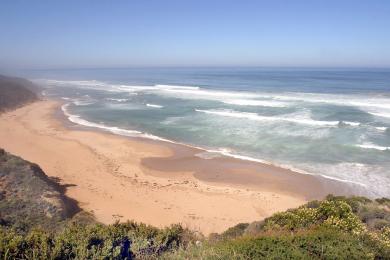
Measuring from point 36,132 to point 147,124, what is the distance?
10113 millimetres

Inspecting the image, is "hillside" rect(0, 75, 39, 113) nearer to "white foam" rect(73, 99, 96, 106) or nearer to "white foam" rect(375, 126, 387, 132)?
"white foam" rect(73, 99, 96, 106)

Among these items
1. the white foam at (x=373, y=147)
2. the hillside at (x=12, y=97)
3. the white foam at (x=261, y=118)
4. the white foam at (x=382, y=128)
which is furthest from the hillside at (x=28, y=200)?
the hillside at (x=12, y=97)

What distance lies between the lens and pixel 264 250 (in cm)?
739

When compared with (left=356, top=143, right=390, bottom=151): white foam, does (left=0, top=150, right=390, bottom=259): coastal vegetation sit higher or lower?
higher

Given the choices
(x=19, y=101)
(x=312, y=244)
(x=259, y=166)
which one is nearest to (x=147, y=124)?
(x=259, y=166)

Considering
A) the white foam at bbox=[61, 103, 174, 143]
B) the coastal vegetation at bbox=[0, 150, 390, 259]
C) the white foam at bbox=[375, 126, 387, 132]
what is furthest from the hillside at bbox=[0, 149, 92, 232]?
the white foam at bbox=[375, 126, 387, 132]

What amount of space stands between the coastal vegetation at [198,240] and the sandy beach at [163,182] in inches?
104

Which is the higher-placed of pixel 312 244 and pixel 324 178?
pixel 312 244

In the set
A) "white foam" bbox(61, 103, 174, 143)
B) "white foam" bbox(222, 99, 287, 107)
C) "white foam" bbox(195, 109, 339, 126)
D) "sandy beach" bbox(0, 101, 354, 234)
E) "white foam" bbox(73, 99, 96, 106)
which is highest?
"white foam" bbox(222, 99, 287, 107)

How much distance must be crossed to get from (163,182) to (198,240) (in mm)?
9573

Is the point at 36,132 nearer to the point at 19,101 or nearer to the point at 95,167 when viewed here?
the point at 95,167

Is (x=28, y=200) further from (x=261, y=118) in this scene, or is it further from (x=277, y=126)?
(x=261, y=118)

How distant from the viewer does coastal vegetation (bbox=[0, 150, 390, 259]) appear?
Answer: 730 centimetres

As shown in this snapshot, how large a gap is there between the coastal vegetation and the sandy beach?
8.64ft
